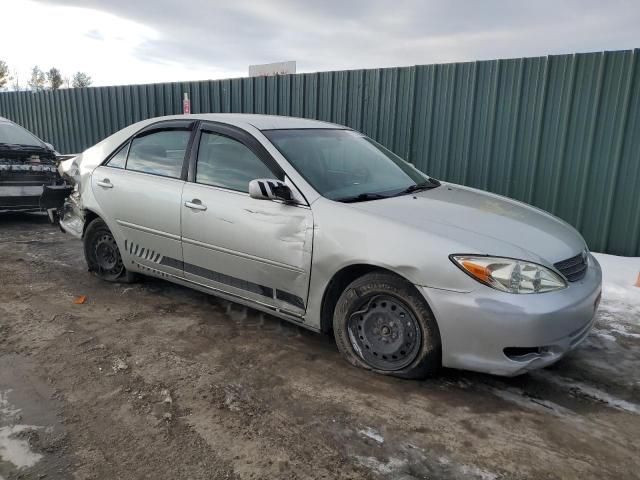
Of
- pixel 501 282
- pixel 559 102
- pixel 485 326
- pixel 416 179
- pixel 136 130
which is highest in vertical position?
pixel 559 102

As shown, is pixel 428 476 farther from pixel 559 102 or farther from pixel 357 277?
pixel 559 102

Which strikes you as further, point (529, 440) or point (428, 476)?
point (529, 440)

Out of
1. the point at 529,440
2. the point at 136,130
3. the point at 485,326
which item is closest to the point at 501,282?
the point at 485,326

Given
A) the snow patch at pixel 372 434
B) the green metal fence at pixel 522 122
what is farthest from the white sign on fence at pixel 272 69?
the snow patch at pixel 372 434

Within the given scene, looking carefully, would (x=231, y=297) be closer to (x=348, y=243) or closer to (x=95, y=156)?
(x=348, y=243)

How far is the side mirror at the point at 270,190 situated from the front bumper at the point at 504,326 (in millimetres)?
1121

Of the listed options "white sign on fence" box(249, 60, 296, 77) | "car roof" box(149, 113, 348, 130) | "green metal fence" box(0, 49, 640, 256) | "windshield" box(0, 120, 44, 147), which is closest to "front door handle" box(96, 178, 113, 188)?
"car roof" box(149, 113, 348, 130)

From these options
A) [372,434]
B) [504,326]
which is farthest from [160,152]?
[504,326]

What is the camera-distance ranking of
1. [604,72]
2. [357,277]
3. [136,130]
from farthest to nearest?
[604,72], [136,130], [357,277]

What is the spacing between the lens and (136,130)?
4703mm

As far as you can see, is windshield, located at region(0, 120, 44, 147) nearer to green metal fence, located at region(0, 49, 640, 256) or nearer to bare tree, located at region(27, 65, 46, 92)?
green metal fence, located at region(0, 49, 640, 256)

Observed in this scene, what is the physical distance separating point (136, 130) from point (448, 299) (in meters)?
3.35

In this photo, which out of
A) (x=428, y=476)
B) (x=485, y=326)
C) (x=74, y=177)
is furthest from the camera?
(x=74, y=177)

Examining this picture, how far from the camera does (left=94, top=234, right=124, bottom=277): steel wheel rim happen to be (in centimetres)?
491
